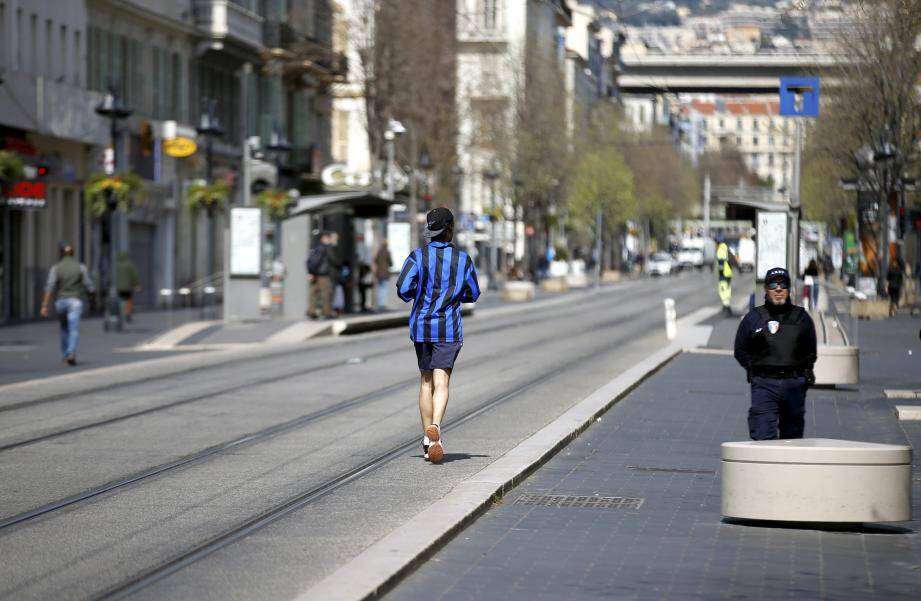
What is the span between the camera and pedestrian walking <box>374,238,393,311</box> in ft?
155

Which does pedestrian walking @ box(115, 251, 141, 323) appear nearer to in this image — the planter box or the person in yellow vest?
the person in yellow vest

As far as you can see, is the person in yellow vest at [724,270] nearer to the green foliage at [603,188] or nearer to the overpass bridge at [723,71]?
the green foliage at [603,188]

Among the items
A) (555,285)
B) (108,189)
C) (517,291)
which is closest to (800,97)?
(108,189)

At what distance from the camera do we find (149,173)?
55.4 metres

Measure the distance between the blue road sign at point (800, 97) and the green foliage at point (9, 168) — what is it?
50.4ft

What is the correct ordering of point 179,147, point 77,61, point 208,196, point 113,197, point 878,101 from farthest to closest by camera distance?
point 179,147 < point 77,61 < point 208,196 < point 878,101 < point 113,197

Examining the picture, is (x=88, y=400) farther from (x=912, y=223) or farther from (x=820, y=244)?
(x=820, y=244)

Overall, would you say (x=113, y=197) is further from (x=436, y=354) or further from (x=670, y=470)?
(x=670, y=470)

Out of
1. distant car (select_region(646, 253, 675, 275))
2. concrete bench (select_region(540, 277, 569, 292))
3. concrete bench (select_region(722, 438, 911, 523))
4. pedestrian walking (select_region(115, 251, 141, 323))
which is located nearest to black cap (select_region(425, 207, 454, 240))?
concrete bench (select_region(722, 438, 911, 523))

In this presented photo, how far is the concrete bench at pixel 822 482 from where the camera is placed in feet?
35.7

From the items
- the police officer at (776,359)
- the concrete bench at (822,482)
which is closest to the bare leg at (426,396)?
the police officer at (776,359)

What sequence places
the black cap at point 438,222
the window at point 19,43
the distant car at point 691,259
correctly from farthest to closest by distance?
the distant car at point 691,259 → the window at point 19,43 → the black cap at point 438,222

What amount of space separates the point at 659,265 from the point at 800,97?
330 ft

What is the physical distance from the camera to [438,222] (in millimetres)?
13938
